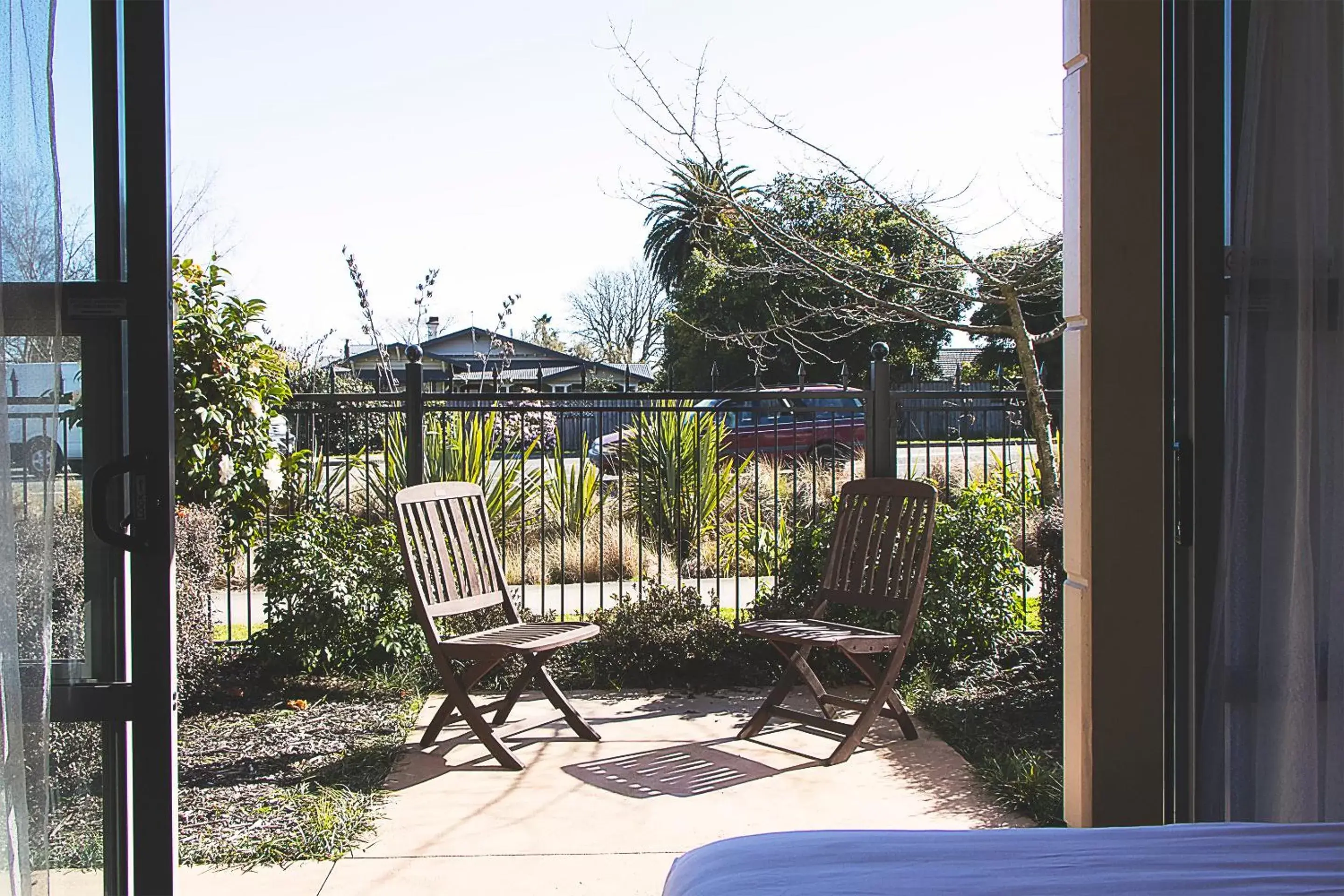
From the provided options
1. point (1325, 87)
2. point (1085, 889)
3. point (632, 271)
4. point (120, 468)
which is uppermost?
point (632, 271)

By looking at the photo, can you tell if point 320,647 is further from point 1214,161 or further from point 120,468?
point 1214,161

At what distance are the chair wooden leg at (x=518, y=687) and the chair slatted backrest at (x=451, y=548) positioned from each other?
0.36 metres

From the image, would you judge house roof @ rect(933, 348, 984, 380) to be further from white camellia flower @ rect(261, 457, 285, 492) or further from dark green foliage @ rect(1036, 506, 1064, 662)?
dark green foliage @ rect(1036, 506, 1064, 662)

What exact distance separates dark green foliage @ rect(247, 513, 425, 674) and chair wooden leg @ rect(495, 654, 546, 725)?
814mm

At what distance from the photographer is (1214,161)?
2.45 metres

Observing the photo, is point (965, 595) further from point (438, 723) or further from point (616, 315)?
point (616, 315)

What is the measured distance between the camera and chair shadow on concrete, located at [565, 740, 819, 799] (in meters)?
4.04

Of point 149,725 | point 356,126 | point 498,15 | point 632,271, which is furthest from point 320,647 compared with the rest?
point 632,271

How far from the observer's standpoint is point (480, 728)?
4.30 meters

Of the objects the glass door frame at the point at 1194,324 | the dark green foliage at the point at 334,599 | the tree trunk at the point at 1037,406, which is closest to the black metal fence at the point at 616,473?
the tree trunk at the point at 1037,406

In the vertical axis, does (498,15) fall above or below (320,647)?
above

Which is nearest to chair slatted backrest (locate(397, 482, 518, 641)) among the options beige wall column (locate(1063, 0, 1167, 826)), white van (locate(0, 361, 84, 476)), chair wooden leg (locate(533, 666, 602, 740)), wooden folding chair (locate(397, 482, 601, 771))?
wooden folding chair (locate(397, 482, 601, 771))

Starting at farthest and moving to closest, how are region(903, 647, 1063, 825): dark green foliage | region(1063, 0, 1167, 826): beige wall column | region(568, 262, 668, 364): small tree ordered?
region(568, 262, 668, 364): small tree
region(903, 647, 1063, 825): dark green foliage
region(1063, 0, 1167, 826): beige wall column

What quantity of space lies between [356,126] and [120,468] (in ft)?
49.2
